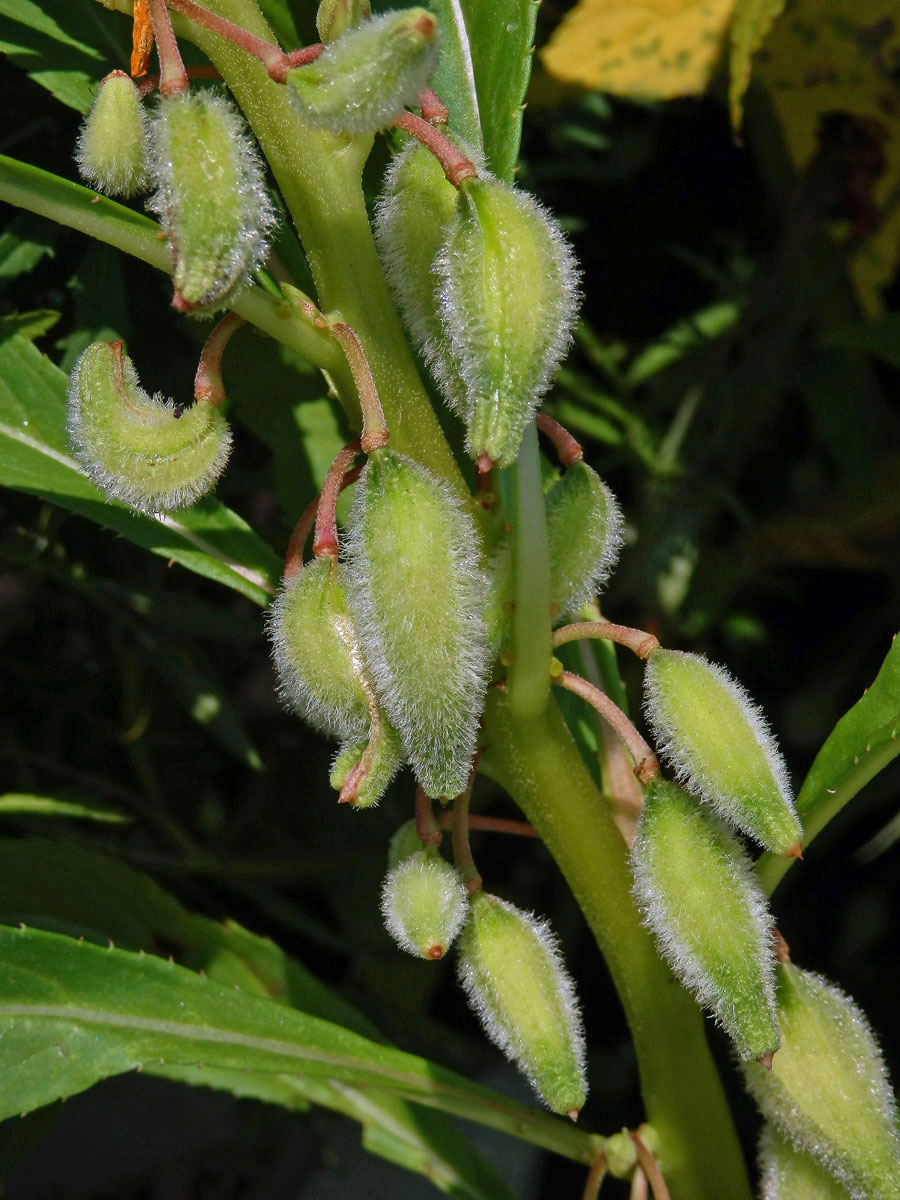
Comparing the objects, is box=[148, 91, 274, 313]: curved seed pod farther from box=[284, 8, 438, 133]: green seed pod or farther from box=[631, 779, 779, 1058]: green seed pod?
box=[631, 779, 779, 1058]: green seed pod

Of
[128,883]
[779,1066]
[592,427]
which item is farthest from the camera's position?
[592,427]

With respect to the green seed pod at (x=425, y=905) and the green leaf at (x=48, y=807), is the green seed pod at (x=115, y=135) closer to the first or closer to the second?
the green seed pod at (x=425, y=905)

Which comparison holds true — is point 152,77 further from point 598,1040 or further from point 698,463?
point 598,1040

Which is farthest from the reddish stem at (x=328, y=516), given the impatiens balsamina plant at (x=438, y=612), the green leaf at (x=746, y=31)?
the green leaf at (x=746, y=31)

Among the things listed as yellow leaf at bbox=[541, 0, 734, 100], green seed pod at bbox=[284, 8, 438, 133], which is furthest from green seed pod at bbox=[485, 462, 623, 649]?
yellow leaf at bbox=[541, 0, 734, 100]

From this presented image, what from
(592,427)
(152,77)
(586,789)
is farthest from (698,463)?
(152,77)

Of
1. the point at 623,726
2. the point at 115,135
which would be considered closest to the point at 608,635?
the point at 623,726
